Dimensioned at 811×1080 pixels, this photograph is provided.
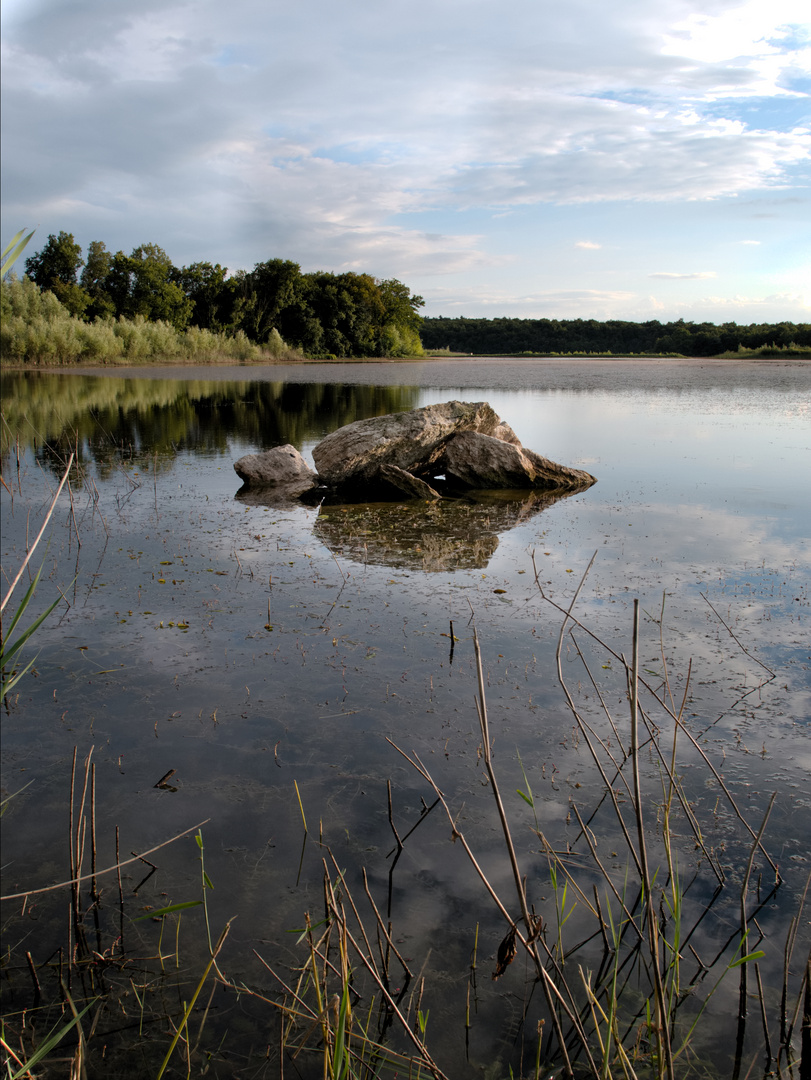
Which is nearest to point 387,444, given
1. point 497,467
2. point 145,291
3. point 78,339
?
point 497,467

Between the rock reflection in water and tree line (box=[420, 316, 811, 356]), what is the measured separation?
6747cm

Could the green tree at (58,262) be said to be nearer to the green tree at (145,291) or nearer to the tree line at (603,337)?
the green tree at (145,291)

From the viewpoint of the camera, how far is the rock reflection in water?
7340mm

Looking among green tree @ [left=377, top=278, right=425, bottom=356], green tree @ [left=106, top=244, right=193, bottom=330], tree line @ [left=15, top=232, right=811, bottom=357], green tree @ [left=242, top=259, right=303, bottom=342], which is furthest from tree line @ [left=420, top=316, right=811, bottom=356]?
green tree @ [left=106, top=244, right=193, bottom=330]

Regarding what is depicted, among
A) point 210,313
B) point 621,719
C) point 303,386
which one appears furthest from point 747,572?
point 210,313

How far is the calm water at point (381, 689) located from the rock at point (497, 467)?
908 mm

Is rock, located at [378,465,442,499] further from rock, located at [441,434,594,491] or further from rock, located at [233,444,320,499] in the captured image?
rock, located at [233,444,320,499]

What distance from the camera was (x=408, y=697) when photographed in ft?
14.3

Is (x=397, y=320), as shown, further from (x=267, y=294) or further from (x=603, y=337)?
(x=603, y=337)

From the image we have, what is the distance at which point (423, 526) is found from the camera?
28.7 ft

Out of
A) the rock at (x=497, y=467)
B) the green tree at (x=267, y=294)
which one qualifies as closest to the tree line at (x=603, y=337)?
the green tree at (x=267, y=294)

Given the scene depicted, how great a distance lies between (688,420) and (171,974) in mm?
20599

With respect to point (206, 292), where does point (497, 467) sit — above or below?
below

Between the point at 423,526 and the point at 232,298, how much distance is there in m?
64.7
